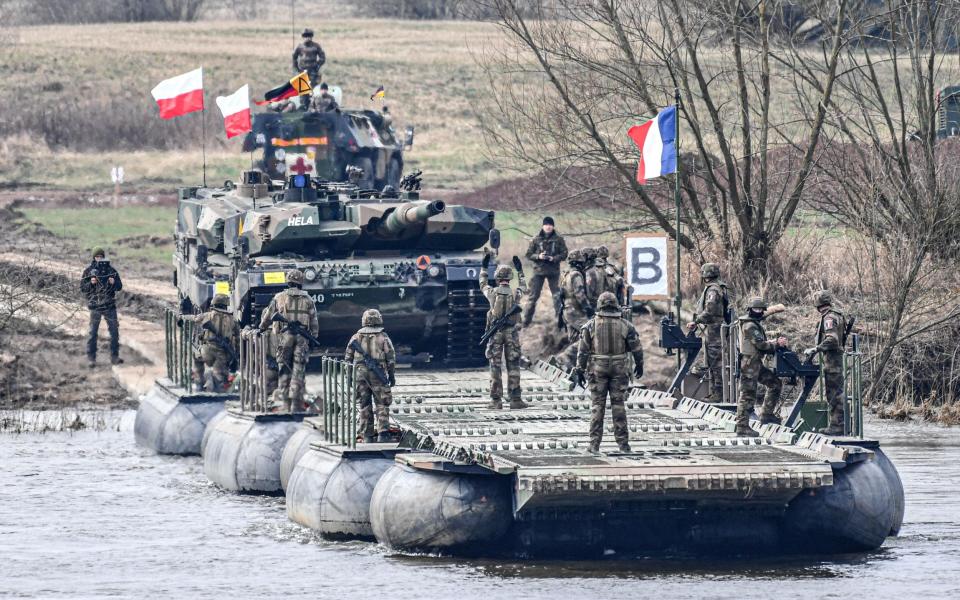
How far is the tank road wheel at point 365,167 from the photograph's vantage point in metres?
34.1

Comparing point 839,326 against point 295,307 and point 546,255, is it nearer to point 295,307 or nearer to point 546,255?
point 295,307

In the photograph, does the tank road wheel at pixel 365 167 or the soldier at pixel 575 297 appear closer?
the soldier at pixel 575 297

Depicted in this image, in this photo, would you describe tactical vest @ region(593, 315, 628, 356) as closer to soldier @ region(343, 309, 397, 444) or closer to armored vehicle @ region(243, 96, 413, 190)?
soldier @ region(343, 309, 397, 444)

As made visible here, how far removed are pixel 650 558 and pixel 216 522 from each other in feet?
18.4

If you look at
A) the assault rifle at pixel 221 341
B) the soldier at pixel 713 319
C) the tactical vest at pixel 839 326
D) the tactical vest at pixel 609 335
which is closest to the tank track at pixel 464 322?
the assault rifle at pixel 221 341

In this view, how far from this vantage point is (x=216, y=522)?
21.8 metres

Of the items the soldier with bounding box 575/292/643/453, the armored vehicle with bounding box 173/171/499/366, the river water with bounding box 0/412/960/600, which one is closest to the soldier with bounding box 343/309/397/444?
the river water with bounding box 0/412/960/600

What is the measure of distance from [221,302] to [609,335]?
9.94m

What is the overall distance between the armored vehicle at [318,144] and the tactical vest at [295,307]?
10.3 m

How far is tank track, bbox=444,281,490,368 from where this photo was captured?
28.0m

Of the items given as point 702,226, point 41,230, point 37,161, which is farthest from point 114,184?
point 702,226

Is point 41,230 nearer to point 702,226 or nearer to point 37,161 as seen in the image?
point 37,161

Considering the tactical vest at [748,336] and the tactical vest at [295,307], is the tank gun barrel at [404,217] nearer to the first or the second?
the tactical vest at [295,307]

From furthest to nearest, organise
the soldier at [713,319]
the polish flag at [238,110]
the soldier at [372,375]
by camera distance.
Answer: the polish flag at [238,110] < the soldier at [713,319] < the soldier at [372,375]
